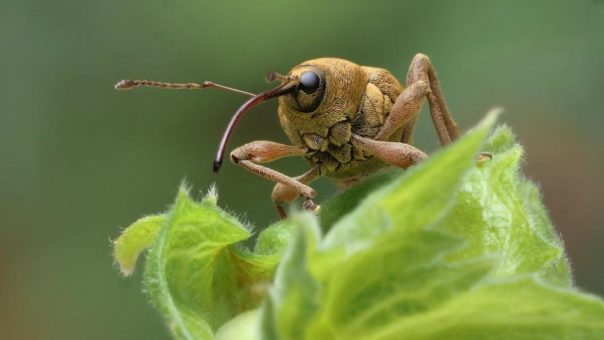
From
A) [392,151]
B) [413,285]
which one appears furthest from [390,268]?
[392,151]

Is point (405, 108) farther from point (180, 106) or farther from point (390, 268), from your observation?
point (180, 106)

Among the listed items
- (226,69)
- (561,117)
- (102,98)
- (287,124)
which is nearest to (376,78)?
(287,124)

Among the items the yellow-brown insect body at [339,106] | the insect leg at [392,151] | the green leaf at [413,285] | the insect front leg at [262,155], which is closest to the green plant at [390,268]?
the green leaf at [413,285]

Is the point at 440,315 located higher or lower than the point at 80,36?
lower

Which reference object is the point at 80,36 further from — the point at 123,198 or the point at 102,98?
the point at 123,198

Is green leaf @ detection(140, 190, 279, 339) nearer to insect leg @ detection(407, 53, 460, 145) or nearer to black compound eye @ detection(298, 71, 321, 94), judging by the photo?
insect leg @ detection(407, 53, 460, 145)

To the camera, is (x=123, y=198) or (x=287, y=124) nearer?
(x=287, y=124)

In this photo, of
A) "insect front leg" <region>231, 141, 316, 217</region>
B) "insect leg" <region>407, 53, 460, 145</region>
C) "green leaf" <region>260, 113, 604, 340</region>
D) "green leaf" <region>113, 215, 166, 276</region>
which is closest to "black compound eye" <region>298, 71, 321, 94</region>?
"insect front leg" <region>231, 141, 316, 217</region>
